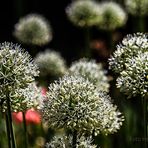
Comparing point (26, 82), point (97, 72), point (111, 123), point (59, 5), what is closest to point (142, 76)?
point (111, 123)

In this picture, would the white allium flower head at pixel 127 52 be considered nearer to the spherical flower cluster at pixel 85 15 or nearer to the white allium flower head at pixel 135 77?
the white allium flower head at pixel 135 77

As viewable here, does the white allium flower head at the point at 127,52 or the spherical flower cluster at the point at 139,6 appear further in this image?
the spherical flower cluster at the point at 139,6

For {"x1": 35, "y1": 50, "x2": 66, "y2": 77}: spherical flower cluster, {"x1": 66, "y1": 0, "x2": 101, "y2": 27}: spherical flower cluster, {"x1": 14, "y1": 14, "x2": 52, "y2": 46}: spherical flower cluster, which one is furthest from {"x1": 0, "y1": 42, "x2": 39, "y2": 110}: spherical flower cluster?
{"x1": 66, "y1": 0, "x2": 101, "y2": 27}: spherical flower cluster

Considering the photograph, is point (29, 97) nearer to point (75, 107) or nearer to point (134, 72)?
point (75, 107)

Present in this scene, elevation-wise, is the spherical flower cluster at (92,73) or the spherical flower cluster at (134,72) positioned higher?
the spherical flower cluster at (92,73)

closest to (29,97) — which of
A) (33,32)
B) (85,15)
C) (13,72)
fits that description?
(13,72)

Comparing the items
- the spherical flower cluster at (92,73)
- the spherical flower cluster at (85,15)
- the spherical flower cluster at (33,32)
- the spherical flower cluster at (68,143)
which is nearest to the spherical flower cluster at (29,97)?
the spherical flower cluster at (68,143)

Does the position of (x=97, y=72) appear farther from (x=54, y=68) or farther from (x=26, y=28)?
(x=26, y=28)
